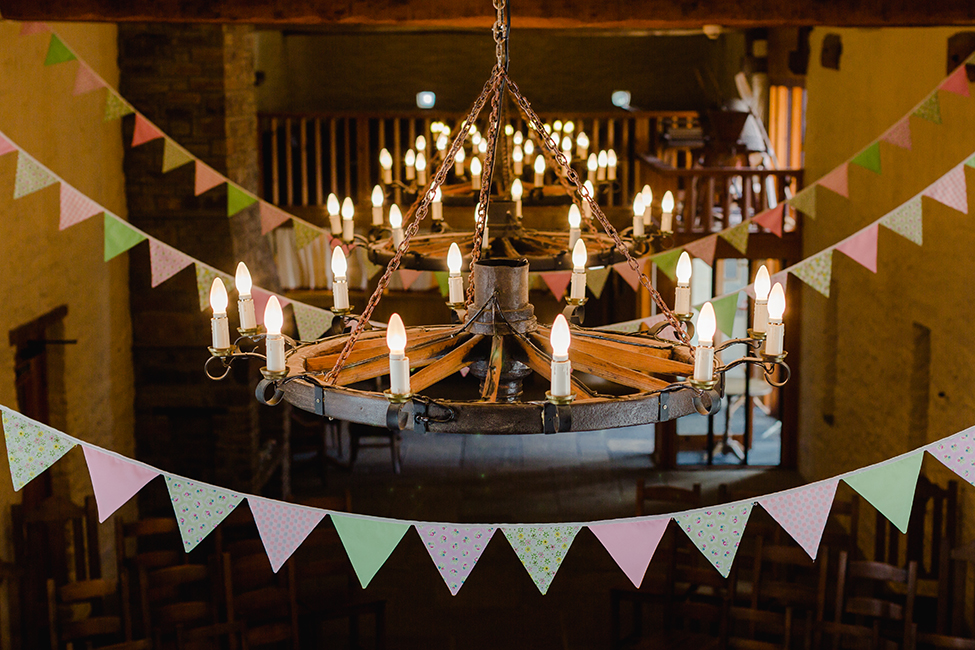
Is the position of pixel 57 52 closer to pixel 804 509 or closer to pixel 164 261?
pixel 164 261

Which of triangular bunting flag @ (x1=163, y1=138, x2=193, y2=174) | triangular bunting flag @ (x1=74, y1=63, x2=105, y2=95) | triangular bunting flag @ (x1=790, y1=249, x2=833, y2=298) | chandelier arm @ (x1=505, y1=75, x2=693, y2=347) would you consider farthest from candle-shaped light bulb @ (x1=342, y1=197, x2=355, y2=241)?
triangular bunting flag @ (x1=74, y1=63, x2=105, y2=95)

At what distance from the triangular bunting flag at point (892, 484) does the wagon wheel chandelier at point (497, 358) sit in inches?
49.3

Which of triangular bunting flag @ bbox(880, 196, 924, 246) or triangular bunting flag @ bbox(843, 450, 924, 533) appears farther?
triangular bunting flag @ bbox(880, 196, 924, 246)

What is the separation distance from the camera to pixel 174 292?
8.27m

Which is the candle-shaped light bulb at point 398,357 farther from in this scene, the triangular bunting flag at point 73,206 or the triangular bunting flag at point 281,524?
the triangular bunting flag at point 73,206

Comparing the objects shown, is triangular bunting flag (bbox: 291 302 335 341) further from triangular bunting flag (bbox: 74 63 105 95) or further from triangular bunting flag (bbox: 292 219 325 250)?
triangular bunting flag (bbox: 74 63 105 95)

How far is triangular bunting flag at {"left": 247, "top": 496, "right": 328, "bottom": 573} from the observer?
392 centimetres

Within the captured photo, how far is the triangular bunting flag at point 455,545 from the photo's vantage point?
382cm

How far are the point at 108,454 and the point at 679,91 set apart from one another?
37.7 ft

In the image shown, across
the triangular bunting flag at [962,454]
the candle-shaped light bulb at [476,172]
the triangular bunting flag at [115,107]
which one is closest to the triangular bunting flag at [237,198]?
the triangular bunting flag at [115,107]

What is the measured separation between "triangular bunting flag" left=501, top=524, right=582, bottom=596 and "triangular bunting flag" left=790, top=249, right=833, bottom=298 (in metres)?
1.72

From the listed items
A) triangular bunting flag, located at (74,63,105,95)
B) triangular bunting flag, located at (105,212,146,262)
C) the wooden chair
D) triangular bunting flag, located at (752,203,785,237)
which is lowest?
Answer: the wooden chair

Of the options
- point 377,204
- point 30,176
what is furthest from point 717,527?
point 30,176

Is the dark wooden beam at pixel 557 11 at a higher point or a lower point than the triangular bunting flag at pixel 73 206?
higher
